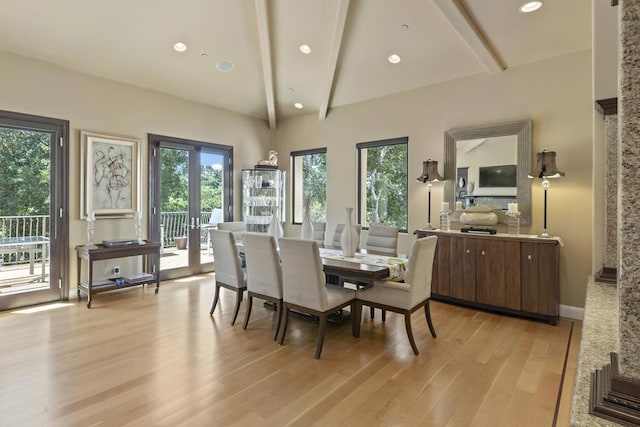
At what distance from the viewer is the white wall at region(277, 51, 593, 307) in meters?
3.88

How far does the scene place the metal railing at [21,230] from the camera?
4160 millimetres

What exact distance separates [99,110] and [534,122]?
19.3ft

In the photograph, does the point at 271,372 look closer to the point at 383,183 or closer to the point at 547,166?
the point at 547,166

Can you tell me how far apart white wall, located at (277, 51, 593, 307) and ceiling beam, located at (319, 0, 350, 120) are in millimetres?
532

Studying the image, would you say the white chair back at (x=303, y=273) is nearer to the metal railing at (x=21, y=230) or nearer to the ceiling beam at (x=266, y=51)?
the ceiling beam at (x=266, y=51)

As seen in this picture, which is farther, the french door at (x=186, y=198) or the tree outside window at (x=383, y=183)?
the french door at (x=186, y=198)

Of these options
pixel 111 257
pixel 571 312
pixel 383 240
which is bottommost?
pixel 571 312

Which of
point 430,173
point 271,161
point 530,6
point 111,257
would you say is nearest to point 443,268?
point 430,173

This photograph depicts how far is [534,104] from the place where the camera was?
4.16 metres

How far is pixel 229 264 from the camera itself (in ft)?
12.4

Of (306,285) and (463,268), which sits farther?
(463,268)

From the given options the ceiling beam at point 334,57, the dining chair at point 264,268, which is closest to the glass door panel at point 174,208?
the ceiling beam at point 334,57

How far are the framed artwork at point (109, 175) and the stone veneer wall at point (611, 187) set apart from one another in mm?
5877

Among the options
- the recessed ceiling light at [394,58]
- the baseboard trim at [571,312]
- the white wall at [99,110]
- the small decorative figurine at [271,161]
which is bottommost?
the baseboard trim at [571,312]
